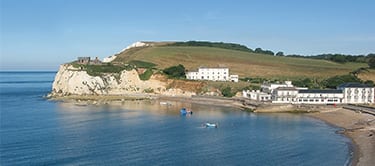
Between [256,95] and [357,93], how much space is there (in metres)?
12.0

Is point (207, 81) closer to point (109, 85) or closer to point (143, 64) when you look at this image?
point (109, 85)

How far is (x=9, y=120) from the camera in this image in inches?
1687

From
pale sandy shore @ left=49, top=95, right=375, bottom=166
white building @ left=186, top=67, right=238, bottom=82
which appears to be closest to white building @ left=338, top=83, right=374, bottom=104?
pale sandy shore @ left=49, top=95, right=375, bottom=166

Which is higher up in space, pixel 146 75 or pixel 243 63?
pixel 243 63

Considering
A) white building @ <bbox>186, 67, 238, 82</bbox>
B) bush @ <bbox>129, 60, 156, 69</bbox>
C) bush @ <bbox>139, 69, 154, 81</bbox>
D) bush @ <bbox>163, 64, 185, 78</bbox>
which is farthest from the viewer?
bush @ <bbox>129, 60, 156, 69</bbox>

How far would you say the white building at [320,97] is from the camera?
54969 mm

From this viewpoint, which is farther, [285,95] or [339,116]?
[285,95]

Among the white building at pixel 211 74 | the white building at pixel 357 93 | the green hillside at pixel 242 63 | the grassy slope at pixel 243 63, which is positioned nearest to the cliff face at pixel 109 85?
the white building at pixel 211 74

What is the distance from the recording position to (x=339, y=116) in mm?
46062

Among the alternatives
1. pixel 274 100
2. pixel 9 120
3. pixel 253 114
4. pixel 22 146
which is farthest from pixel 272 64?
pixel 22 146

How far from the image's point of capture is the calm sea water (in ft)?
87.6

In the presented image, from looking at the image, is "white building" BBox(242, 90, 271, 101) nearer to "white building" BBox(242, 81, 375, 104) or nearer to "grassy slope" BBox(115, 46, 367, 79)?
"white building" BBox(242, 81, 375, 104)

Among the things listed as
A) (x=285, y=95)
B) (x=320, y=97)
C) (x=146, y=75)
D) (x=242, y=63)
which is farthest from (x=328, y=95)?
(x=242, y=63)

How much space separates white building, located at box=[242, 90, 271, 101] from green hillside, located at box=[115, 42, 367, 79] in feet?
76.2
